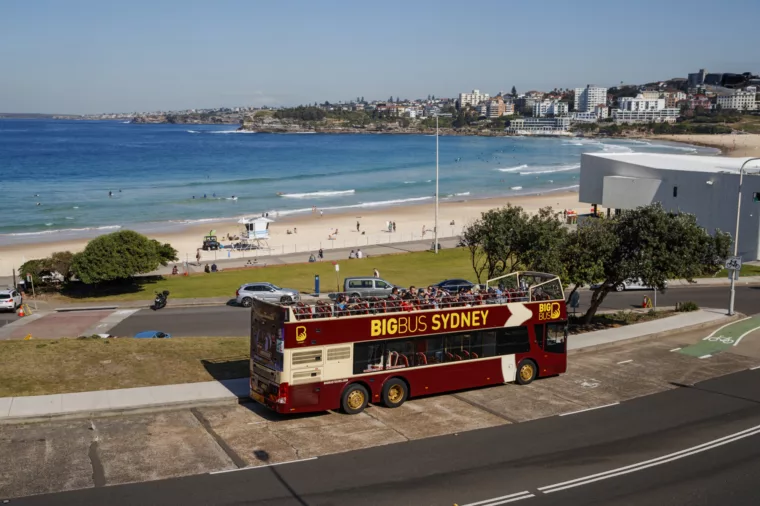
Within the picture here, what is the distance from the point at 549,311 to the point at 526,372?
72.3 inches

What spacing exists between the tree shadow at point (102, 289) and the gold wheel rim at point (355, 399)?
26.1m

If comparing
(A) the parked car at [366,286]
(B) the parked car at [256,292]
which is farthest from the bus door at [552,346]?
(B) the parked car at [256,292]

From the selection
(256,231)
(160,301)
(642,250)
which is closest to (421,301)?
(642,250)

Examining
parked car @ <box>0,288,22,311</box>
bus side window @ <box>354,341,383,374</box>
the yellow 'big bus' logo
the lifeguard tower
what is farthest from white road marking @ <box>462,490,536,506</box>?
the lifeguard tower

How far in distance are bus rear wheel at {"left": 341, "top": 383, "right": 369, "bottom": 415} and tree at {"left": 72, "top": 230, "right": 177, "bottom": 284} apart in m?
25.1

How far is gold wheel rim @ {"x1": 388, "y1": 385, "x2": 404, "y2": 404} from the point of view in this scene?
17.9 metres

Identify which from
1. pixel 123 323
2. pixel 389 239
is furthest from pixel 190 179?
pixel 123 323

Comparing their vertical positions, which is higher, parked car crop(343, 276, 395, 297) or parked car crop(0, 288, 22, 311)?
parked car crop(343, 276, 395, 297)

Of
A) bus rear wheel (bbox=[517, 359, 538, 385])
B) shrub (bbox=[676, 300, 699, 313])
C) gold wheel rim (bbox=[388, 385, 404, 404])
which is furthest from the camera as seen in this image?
shrub (bbox=[676, 300, 699, 313])

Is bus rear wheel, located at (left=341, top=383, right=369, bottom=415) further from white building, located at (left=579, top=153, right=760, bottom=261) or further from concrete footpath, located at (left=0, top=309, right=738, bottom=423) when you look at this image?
white building, located at (left=579, top=153, right=760, bottom=261)

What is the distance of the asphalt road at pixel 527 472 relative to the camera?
12.8 m

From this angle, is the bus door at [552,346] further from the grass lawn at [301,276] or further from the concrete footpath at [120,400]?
the grass lawn at [301,276]

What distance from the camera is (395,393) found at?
17969 mm

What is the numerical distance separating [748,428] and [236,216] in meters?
68.6
